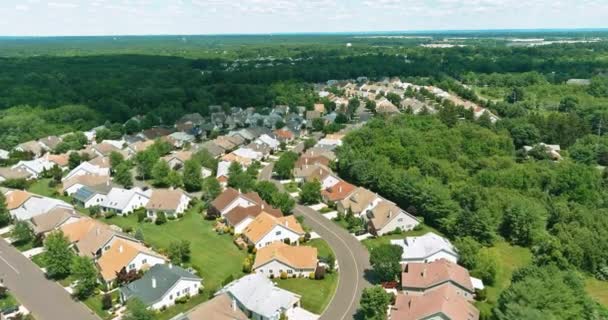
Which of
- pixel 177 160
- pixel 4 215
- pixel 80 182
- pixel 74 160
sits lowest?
pixel 177 160

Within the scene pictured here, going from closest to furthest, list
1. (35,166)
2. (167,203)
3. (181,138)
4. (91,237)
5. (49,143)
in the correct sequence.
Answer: (91,237), (167,203), (35,166), (49,143), (181,138)

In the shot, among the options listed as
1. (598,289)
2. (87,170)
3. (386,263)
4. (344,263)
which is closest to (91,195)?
(87,170)

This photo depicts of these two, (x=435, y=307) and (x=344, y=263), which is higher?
(x=435, y=307)

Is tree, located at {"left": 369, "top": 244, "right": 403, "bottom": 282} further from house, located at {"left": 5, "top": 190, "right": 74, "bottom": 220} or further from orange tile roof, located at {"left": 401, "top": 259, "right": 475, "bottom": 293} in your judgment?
house, located at {"left": 5, "top": 190, "right": 74, "bottom": 220}

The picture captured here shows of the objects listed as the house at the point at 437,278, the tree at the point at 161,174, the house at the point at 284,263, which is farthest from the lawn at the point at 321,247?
the tree at the point at 161,174

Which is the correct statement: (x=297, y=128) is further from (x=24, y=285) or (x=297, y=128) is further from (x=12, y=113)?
(x=24, y=285)

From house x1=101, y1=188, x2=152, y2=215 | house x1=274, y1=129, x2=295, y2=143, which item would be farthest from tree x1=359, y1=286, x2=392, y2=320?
house x1=274, y1=129, x2=295, y2=143

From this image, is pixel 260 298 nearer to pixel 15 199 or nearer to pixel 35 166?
pixel 15 199
